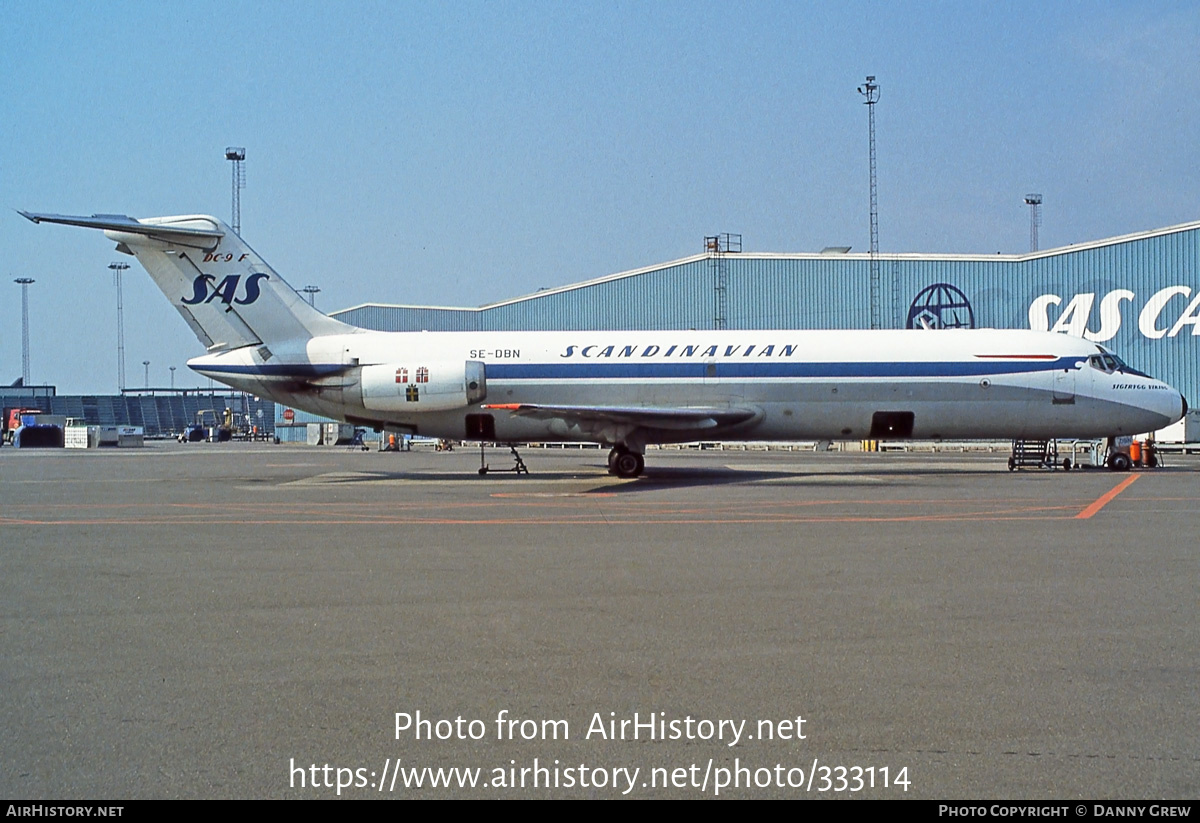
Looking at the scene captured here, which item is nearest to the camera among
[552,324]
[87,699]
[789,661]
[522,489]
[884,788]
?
[884,788]

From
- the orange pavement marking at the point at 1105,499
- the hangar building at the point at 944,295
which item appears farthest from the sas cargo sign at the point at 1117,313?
the orange pavement marking at the point at 1105,499

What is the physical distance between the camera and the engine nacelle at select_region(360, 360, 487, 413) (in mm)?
→ 25766

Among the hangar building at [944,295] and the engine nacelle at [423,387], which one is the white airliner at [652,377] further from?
the hangar building at [944,295]

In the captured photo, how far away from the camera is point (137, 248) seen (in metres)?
A: 25.9

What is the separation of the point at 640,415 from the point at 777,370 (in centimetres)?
381

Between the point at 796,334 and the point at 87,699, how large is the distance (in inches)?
888

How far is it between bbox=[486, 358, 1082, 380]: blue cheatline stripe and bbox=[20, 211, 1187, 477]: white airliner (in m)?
0.03

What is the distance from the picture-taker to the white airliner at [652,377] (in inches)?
1024

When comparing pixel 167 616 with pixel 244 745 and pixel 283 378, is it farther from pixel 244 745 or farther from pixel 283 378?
pixel 283 378

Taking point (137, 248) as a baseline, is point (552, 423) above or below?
below

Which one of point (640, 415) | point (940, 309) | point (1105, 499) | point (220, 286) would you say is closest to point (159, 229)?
point (220, 286)

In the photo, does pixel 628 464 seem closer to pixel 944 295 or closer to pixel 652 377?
pixel 652 377

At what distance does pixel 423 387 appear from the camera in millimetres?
25734

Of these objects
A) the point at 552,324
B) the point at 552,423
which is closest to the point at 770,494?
the point at 552,423
